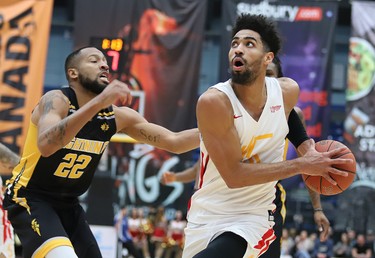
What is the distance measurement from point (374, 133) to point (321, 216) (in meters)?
9.77

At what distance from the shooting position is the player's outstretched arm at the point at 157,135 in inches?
219

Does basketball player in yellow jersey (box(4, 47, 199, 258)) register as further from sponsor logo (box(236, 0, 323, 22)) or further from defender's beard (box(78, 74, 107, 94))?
sponsor logo (box(236, 0, 323, 22))

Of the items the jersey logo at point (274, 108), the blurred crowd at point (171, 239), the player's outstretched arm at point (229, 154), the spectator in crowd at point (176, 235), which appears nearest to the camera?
the player's outstretched arm at point (229, 154)

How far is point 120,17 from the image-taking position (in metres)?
15.4

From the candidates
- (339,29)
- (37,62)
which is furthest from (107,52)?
(339,29)

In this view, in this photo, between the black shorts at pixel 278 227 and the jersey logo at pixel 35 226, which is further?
the black shorts at pixel 278 227

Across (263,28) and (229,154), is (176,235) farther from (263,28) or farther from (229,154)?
(229,154)

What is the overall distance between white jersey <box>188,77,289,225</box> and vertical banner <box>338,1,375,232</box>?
10.9 m

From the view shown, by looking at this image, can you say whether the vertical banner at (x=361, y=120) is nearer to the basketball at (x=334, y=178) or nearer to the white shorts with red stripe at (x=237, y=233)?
the basketball at (x=334, y=178)

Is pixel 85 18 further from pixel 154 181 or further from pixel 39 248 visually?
pixel 39 248

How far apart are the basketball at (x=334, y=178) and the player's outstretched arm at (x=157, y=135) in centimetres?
121

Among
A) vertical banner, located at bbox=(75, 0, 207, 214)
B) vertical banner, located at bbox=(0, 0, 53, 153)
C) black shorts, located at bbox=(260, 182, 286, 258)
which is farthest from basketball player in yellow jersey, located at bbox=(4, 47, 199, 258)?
vertical banner, located at bbox=(75, 0, 207, 214)

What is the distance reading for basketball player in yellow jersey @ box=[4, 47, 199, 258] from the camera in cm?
468

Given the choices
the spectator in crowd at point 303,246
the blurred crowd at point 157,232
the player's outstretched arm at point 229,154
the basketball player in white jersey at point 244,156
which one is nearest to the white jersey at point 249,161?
the basketball player in white jersey at point 244,156
